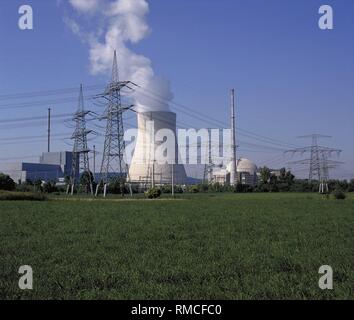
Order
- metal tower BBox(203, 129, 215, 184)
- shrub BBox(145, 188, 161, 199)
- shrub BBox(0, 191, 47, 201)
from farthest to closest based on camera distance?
metal tower BBox(203, 129, 215, 184) < shrub BBox(145, 188, 161, 199) < shrub BBox(0, 191, 47, 201)

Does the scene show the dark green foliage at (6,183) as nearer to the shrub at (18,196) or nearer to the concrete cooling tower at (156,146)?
the shrub at (18,196)

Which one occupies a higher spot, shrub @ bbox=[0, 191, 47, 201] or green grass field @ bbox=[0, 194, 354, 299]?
shrub @ bbox=[0, 191, 47, 201]

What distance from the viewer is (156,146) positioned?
8162 cm

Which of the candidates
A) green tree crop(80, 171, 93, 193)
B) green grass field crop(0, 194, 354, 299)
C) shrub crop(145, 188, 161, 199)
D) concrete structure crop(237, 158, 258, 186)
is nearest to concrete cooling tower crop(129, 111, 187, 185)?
green tree crop(80, 171, 93, 193)

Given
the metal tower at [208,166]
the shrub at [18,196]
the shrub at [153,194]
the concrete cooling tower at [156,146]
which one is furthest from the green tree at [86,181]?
the shrub at [18,196]

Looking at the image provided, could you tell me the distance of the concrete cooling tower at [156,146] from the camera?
77125mm

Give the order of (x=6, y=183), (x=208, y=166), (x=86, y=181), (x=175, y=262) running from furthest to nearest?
(x=208, y=166) < (x=86, y=181) < (x=6, y=183) < (x=175, y=262)

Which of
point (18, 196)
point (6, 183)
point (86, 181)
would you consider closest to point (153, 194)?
point (6, 183)

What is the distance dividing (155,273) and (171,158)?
78.0m

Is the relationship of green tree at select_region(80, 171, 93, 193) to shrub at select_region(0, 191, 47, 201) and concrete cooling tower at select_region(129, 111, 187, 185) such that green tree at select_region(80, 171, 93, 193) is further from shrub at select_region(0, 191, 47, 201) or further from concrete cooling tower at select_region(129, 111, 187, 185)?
shrub at select_region(0, 191, 47, 201)

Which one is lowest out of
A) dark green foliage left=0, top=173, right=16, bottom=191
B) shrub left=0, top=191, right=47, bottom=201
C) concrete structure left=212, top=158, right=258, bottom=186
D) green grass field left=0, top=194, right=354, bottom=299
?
green grass field left=0, top=194, right=354, bottom=299

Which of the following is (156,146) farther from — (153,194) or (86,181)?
(153,194)

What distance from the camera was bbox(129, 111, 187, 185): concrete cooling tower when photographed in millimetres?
77125
